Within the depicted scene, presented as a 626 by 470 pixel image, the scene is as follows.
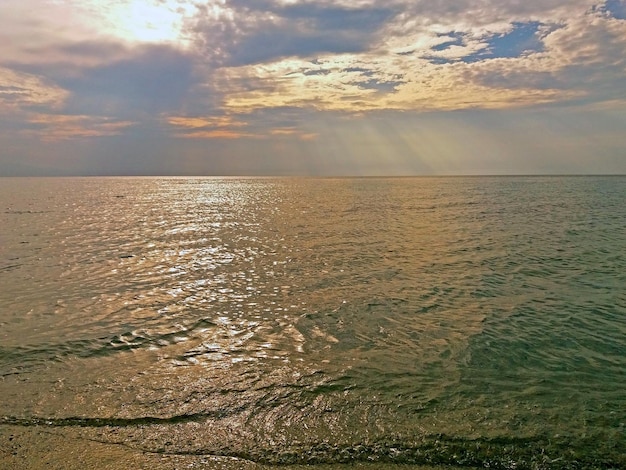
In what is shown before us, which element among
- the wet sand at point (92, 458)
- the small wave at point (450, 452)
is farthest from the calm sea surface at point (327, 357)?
the wet sand at point (92, 458)

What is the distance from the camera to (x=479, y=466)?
319 inches

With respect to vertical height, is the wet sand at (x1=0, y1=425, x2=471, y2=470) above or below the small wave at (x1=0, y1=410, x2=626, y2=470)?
above

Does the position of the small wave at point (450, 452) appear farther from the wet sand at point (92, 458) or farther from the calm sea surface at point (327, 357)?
the wet sand at point (92, 458)

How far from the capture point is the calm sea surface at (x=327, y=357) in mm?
8945

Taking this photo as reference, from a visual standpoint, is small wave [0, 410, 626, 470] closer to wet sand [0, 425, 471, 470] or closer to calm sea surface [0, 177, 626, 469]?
calm sea surface [0, 177, 626, 469]

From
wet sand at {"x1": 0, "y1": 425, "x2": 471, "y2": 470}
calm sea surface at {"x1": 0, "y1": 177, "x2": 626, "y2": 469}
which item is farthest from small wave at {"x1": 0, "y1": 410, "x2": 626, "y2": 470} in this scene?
wet sand at {"x1": 0, "y1": 425, "x2": 471, "y2": 470}

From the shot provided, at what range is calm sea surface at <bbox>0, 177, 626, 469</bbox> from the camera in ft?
29.3

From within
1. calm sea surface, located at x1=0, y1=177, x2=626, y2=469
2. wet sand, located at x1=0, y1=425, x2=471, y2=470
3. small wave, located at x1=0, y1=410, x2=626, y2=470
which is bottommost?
calm sea surface, located at x1=0, y1=177, x2=626, y2=469

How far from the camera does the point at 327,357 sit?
44.1 ft

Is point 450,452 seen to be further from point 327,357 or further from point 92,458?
point 92,458

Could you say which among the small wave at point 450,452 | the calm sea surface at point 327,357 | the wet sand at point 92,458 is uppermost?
the wet sand at point 92,458

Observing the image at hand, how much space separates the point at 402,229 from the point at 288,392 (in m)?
39.3

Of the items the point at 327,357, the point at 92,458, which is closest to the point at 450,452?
the point at 327,357

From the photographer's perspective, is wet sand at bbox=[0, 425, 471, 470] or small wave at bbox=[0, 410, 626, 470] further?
small wave at bbox=[0, 410, 626, 470]
